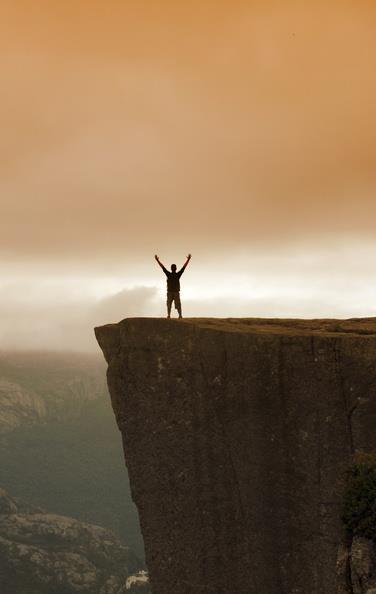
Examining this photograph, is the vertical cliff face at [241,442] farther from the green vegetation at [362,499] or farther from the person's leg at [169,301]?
the person's leg at [169,301]

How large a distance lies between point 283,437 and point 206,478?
391 centimetres

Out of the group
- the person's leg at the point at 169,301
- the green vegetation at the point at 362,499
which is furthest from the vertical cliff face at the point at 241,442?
the person's leg at the point at 169,301

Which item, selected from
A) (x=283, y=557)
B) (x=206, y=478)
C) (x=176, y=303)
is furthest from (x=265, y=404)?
(x=176, y=303)

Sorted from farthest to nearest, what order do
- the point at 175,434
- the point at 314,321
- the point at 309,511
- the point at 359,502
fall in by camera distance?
the point at 314,321
the point at 175,434
the point at 309,511
the point at 359,502

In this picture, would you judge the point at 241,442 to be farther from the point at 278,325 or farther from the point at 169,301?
the point at 169,301

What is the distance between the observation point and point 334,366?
28.6m

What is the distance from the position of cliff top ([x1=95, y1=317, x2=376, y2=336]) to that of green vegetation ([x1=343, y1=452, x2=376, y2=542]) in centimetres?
602

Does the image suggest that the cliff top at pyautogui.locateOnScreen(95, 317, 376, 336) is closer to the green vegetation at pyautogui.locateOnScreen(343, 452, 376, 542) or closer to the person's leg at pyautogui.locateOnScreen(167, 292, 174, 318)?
the person's leg at pyautogui.locateOnScreen(167, 292, 174, 318)

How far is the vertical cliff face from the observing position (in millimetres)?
28422

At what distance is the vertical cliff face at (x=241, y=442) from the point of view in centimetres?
2842

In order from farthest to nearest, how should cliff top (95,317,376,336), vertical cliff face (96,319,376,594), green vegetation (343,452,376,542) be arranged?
cliff top (95,317,376,336) → vertical cliff face (96,319,376,594) → green vegetation (343,452,376,542)

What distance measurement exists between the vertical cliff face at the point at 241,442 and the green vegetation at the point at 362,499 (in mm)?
1988

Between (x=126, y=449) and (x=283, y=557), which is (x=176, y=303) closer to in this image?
(x=126, y=449)

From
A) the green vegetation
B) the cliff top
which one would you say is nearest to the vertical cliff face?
the cliff top
